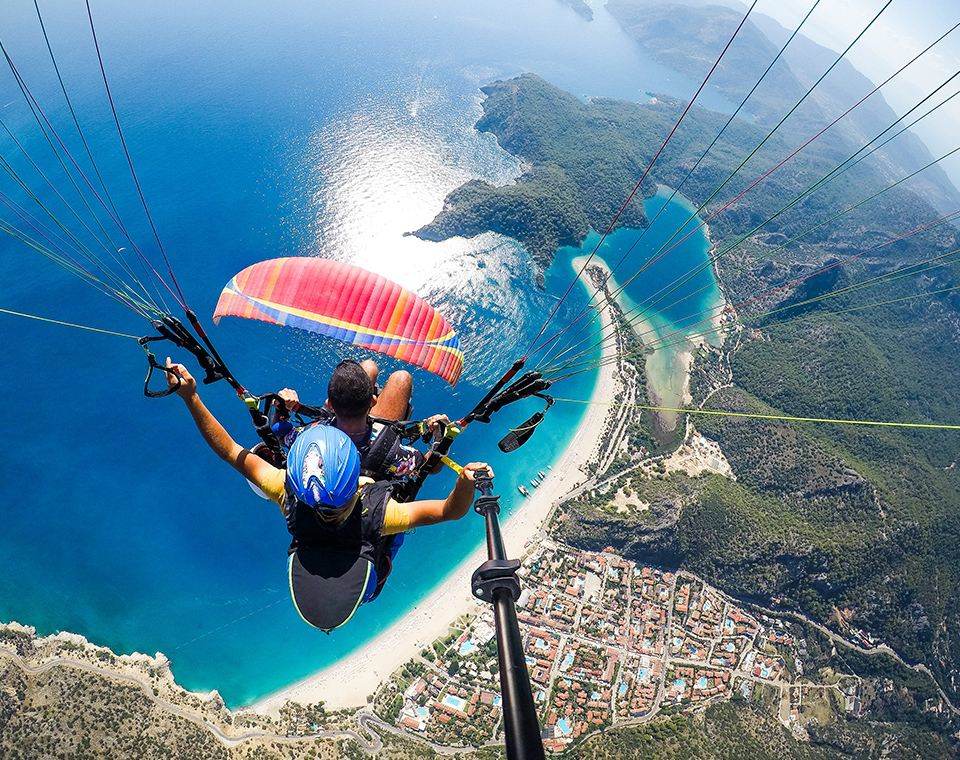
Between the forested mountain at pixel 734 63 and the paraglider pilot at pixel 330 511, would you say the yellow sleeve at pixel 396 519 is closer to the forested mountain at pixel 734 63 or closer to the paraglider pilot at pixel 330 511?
the paraglider pilot at pixel 330 511

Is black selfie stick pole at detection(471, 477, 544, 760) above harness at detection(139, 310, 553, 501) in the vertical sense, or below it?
below

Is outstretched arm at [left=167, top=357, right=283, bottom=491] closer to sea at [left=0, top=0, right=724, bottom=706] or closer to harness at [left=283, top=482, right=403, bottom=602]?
harness at [left=283, top=482, right=403, bottom=602]

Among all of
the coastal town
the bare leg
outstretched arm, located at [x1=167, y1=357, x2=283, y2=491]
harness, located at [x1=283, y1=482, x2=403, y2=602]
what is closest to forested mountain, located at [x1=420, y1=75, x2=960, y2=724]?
the coastal town

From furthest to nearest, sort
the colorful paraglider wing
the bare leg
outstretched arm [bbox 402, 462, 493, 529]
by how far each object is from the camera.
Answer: the colorful paraglider wing, the bare leg, outstretched arm [bbox 402, 462, 493, 529]

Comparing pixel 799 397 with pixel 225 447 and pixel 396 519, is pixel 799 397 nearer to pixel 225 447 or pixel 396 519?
pixel 396 519

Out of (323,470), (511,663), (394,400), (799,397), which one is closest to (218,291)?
(394,400)

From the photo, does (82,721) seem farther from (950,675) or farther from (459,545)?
(950,675)

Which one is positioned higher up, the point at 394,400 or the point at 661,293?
the point at 661,293
